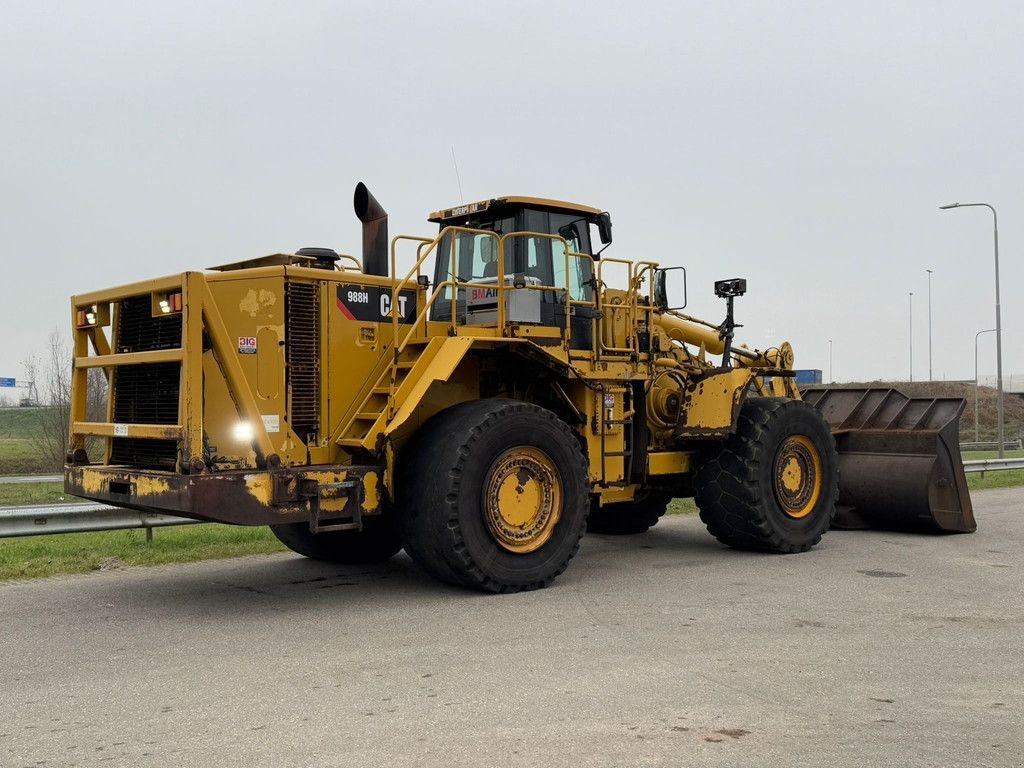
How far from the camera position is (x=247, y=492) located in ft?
24.2

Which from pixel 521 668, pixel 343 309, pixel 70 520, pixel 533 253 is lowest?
pixel 521 668

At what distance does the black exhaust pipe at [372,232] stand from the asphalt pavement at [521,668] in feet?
9.13

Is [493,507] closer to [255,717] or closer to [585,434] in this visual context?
[585,434]

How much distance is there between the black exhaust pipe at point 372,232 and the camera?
9500 mm

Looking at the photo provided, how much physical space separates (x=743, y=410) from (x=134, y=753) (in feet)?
24.3

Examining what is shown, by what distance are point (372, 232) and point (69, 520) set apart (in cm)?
412

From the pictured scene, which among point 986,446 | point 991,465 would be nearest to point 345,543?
point 991,465

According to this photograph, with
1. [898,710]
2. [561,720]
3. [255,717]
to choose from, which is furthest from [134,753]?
[898,710]

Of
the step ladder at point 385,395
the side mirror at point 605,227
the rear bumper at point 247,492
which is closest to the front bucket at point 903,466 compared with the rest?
the side mirror at point 605,227

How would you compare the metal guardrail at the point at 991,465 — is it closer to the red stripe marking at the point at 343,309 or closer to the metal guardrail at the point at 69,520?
the red stripe marking at the point at 343,309

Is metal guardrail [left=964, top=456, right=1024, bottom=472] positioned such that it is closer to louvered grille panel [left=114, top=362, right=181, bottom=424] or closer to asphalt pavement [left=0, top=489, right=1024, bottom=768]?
asphalt pavement [left=0, top=489, right=1024, bottom=768]

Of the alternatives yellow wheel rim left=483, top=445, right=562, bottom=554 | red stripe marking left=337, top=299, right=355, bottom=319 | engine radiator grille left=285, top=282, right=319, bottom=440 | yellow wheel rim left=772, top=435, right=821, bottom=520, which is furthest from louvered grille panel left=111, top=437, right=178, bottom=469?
yellow wheel rim left=772, top=435, right=821, bottom=520

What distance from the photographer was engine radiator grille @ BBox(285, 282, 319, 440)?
26.6ft

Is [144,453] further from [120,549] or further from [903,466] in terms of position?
[903,466]
